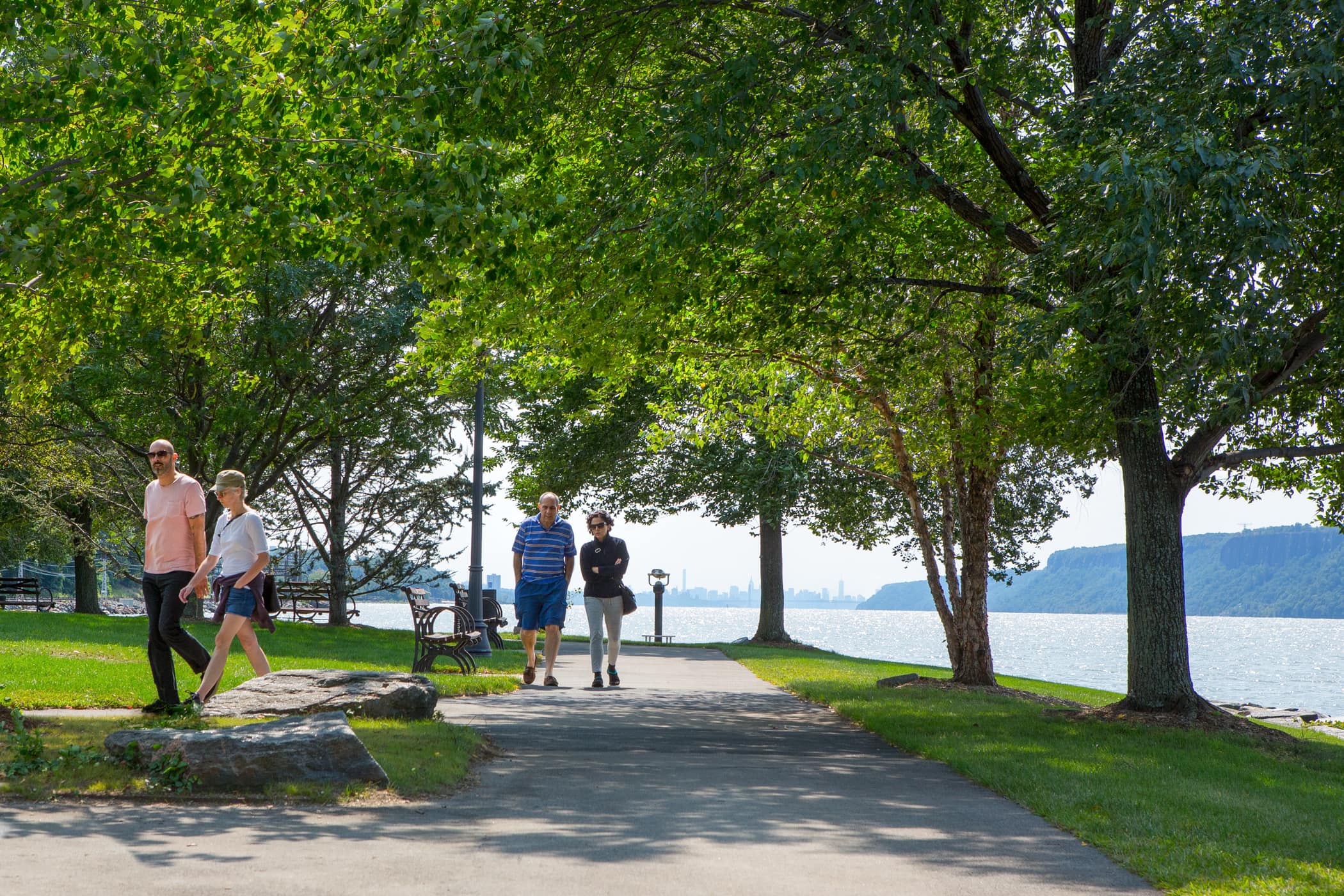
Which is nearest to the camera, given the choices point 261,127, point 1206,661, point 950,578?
point 261,127

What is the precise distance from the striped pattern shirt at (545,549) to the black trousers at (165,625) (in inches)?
182

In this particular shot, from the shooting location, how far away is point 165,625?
8.53 meters

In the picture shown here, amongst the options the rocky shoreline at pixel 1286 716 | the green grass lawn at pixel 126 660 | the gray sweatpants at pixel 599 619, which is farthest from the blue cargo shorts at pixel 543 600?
the rocky shoreline at pixel 1286 716

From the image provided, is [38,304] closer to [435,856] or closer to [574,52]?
[574,52]

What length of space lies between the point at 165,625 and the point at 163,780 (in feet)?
9.27

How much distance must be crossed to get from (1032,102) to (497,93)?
20.7ft

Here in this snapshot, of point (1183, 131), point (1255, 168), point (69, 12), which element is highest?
point (69, 12)

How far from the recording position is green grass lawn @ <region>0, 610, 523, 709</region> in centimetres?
1005

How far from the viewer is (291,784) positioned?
239 inches

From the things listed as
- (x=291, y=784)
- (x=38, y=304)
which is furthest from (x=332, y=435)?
(x=291, y=784)

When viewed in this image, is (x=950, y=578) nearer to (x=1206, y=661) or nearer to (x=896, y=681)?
(x=896, y=681)

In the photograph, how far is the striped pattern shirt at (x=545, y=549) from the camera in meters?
12.9

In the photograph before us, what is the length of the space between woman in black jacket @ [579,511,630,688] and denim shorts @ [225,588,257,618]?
485 cm

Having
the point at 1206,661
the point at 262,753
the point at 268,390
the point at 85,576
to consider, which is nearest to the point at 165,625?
the point at 262,753
